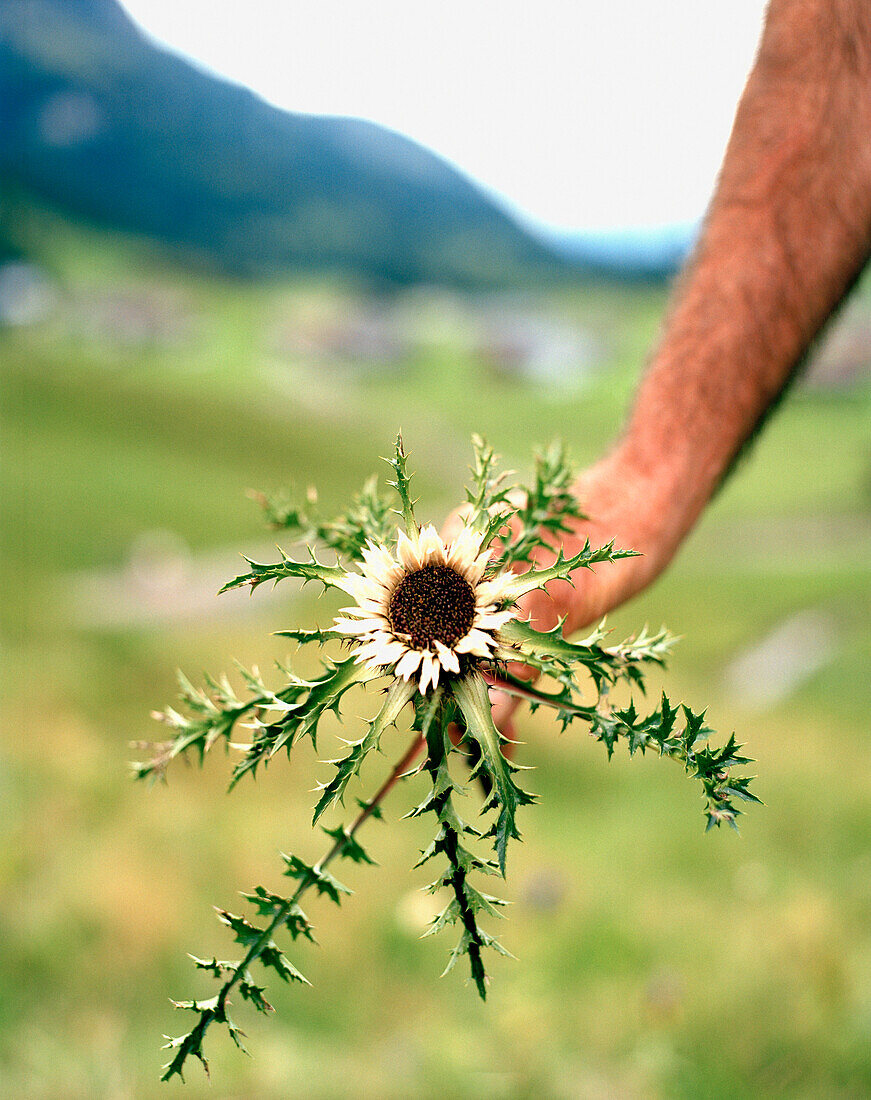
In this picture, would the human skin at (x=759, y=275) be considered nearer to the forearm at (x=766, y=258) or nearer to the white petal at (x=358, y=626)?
the forearm at (x=766, y=258)

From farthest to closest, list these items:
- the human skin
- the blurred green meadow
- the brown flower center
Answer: the blurred green meadow
the human skin
the brown flower center

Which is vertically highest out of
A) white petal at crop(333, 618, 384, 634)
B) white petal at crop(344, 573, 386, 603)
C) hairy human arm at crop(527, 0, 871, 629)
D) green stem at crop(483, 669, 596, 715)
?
hairy human arm at crop(527, 0, 871, 629)

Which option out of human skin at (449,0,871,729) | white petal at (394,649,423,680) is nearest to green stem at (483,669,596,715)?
white petal at (394,649,423,680)

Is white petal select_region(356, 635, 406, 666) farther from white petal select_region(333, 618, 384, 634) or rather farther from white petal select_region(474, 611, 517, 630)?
white petal select_region(474, 611, 517, 630)

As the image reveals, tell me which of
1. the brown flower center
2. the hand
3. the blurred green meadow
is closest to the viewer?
the brown flower center

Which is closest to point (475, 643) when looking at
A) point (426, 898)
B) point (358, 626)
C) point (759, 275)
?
point (358, 626)
